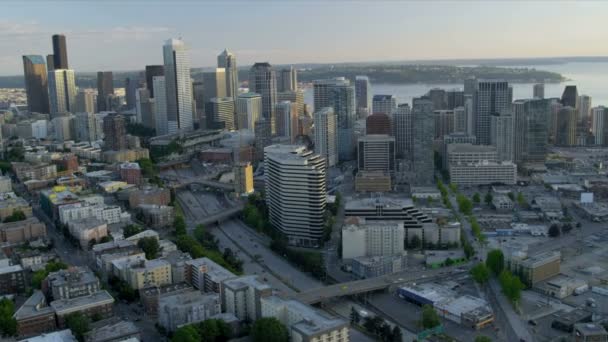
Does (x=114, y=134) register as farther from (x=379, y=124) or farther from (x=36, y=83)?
(x=36, y=83)

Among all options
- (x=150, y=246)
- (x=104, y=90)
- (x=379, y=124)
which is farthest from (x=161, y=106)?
(x=150, y=246)

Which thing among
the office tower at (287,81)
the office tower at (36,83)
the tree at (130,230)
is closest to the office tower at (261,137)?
the tree at (130,230)

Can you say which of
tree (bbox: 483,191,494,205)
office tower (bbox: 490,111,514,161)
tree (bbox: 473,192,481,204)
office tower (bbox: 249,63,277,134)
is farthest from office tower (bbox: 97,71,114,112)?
tree (bbox: 483,191,494,205)

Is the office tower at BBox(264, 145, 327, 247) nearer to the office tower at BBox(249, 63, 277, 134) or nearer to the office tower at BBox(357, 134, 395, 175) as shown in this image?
the office tower at BBox(357, 134, 395, 175)

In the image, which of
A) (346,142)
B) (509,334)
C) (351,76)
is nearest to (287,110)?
(346,142)

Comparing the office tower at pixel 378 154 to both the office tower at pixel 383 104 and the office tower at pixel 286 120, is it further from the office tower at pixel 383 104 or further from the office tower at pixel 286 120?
the office tower at pixel 383 104
